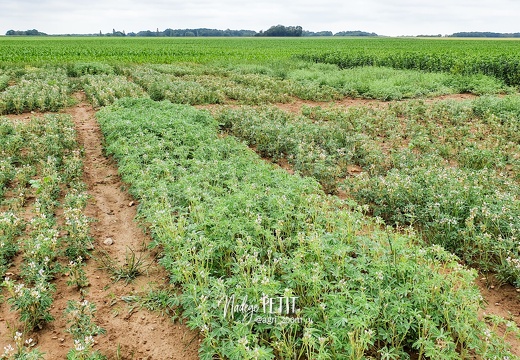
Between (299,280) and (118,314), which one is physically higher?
(299,280)

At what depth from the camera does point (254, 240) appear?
5.07 meters

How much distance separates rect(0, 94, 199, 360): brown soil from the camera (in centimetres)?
415

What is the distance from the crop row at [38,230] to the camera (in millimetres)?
4355

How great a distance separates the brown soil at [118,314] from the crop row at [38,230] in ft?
0.45

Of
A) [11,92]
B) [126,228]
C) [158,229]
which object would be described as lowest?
[126,228]

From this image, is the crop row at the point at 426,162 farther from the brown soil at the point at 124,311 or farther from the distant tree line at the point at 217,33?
the distant tree line at the point at 217,33

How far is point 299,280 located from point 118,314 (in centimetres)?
231

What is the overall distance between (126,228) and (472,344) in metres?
5.45

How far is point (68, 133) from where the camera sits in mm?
10320

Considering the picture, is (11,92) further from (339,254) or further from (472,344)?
(472,344)

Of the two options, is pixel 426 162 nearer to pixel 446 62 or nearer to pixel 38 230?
pixel 38 230

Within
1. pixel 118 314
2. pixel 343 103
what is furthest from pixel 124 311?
pixel 343 103

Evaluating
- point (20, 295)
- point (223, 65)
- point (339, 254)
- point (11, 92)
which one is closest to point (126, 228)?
point (20, 295)

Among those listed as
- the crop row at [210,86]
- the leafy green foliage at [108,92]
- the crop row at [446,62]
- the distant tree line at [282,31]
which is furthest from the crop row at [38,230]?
the distant tree line at [282,31]
